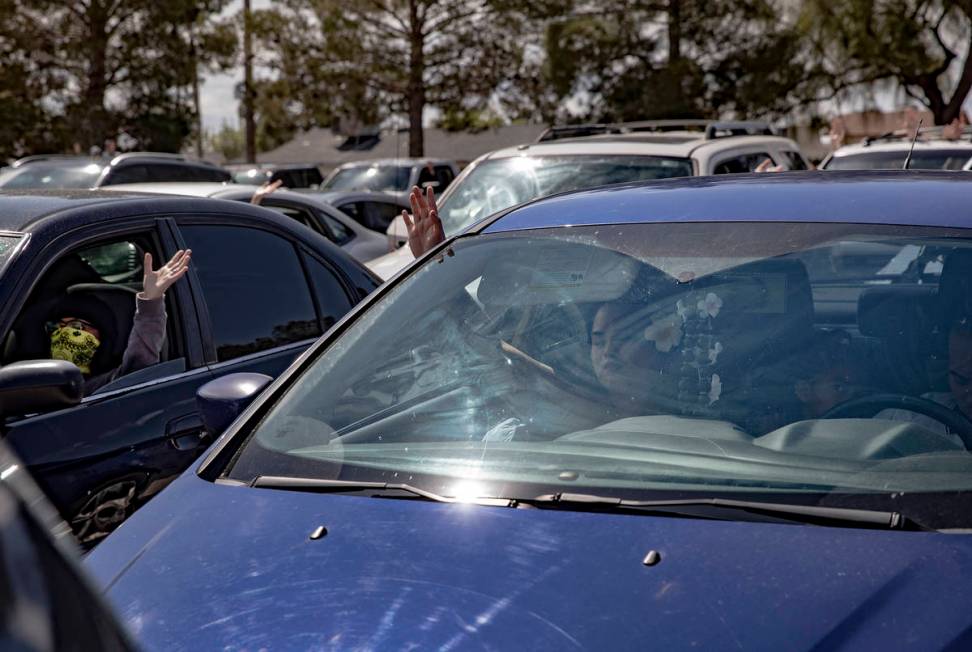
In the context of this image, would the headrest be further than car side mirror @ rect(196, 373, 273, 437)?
No

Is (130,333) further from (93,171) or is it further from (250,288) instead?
(93,171)

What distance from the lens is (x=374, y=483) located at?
105 inches

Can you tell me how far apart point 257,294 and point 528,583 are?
2.95 m

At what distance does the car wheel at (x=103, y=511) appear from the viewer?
12.4 ft

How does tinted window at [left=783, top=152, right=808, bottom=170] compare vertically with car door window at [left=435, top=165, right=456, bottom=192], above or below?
above

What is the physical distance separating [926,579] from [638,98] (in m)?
40.1

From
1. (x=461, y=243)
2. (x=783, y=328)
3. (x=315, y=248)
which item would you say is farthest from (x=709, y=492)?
(x=315, y=248)

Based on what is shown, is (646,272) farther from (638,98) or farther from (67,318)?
(638,98)

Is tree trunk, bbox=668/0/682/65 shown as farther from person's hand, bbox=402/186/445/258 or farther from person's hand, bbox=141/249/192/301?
person's hand, bbox=141/249/192/301

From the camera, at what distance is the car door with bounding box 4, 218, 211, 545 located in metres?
3.77

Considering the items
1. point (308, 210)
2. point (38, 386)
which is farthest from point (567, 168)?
point (38, 386)

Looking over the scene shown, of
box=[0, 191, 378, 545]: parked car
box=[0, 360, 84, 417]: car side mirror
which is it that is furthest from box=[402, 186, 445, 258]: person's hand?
box=[0, 360, 84, 417]: car side mirror

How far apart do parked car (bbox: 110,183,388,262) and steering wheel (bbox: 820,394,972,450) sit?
5249mm

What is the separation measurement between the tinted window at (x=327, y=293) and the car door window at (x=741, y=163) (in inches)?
120
